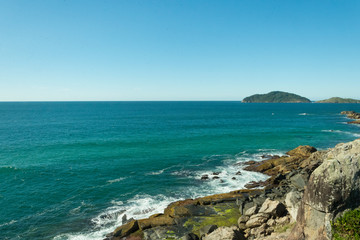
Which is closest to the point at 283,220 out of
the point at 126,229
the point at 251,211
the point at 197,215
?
the point at 251,211

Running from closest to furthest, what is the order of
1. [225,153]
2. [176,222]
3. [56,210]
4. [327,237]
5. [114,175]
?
[327,237]
[176,222]
[56,210]
[114,175]
[225,153]

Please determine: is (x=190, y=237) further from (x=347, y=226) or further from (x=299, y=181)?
(x=299, y=181)

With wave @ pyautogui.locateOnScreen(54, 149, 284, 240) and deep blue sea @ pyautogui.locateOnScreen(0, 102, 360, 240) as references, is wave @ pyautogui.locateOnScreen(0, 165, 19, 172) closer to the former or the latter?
deep blue sea @ pyautogui.locateOnScreen(0, 102, 360, 240)

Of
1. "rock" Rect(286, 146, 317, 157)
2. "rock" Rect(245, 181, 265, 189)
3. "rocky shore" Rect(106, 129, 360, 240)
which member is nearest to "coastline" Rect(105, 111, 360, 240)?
"rocky shore" Rect(106, 129, 360, 240)

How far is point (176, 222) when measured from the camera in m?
27.6

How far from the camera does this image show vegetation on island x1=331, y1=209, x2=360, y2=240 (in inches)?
607

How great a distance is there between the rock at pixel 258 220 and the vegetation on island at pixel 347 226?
8844 mm

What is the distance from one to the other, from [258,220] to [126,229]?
622 inches

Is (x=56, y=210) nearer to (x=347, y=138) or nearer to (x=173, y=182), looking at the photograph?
(x=173, y=182)

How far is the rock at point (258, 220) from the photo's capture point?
2422 centimetres

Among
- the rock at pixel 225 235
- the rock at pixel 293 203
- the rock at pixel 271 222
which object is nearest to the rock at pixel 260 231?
the rock at pixel 271 222

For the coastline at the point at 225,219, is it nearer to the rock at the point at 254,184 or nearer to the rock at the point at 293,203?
the rock at the point at 293,203

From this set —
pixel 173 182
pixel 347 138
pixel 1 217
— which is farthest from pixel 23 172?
pixel 347 138

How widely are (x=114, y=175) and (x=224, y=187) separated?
23.5 meters
